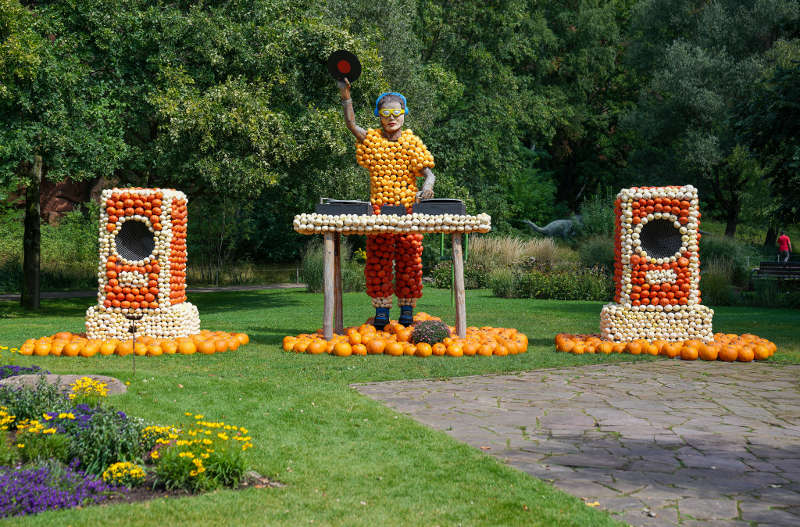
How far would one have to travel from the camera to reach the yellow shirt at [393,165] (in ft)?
36.9

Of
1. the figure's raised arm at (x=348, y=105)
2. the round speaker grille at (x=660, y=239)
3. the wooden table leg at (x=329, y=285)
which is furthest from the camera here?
the figure's raised arm at (x=348, y=105)

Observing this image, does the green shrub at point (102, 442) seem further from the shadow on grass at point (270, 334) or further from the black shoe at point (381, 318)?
the black shoe at point (381, 318)

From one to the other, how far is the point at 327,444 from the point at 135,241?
6571 millimetres

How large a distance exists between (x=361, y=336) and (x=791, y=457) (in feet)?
21.2

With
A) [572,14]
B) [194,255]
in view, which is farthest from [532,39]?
[194,255]

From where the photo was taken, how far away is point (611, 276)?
22.5m

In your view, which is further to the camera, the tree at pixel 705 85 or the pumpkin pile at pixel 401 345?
the tree at pixel 705 85

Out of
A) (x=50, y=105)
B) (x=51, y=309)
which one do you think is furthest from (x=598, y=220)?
(x=50, y=105)

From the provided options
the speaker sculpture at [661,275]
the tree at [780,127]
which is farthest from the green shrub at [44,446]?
the tree at [780,127]

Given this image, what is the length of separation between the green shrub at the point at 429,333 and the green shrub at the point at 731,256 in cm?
1459

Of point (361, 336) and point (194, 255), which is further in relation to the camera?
point (194, 255)

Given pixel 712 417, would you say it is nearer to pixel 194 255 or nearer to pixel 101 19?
pixel 101 19

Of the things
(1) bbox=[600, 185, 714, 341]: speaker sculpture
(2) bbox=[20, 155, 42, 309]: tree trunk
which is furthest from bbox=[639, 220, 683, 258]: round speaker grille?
(2) bbox=[20, 155, 42, 309]: tree trunk

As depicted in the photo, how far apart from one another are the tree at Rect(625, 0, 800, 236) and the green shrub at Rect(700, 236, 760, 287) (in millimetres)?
5353
